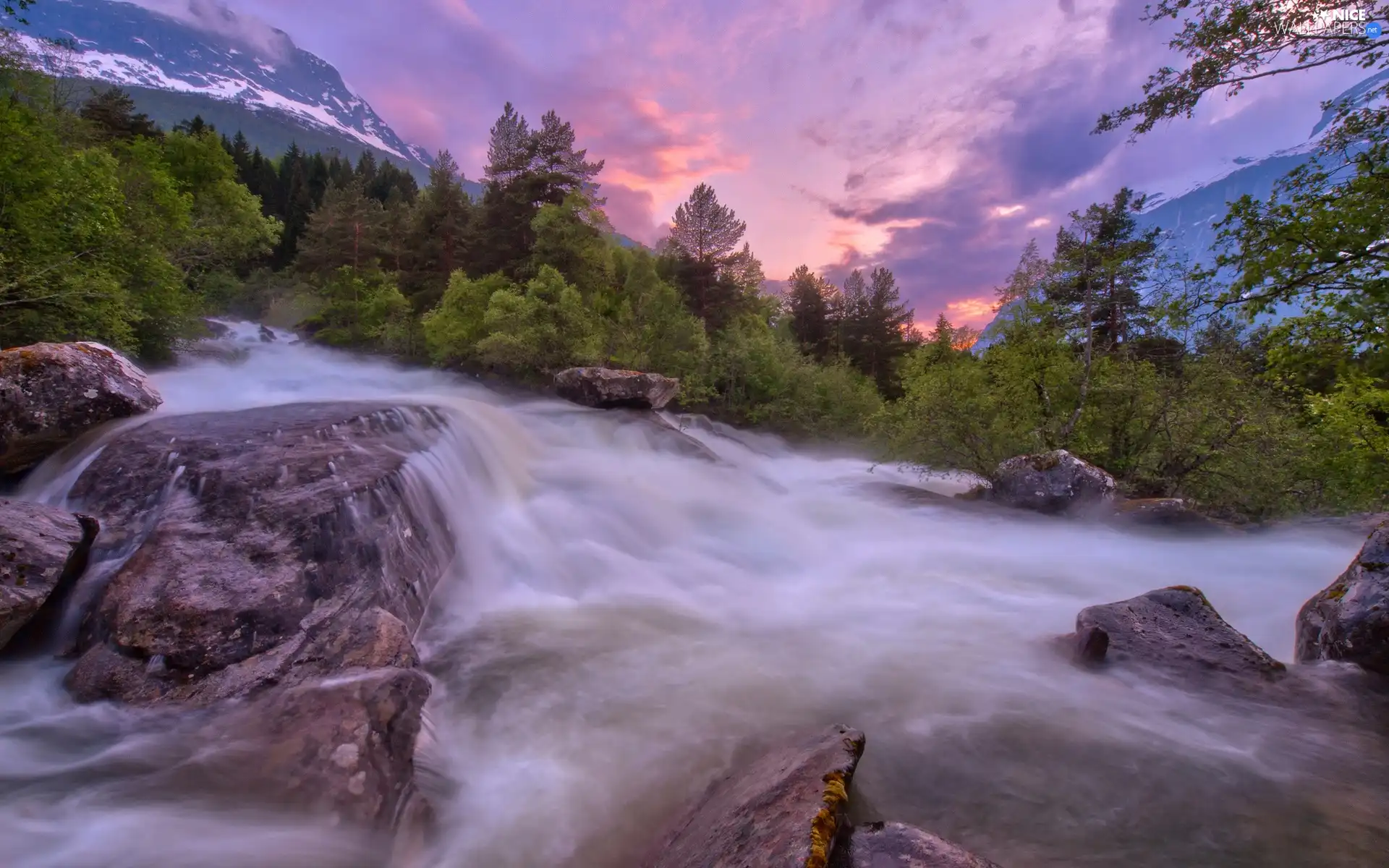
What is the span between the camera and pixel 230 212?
28.9 metres

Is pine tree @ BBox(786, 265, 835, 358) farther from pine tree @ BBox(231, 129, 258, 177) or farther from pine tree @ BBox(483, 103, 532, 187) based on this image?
pine tree @ BBox(231, 129, 258, 177)

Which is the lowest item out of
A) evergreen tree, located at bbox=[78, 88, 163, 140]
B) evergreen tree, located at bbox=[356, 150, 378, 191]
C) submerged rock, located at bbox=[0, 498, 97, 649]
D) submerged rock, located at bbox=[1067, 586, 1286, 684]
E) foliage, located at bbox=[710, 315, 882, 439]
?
submerged rock, located at bbox=[0, 498, 97, 649]

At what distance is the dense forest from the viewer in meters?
7.92

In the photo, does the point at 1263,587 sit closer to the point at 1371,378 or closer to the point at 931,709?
the point at 1371,378

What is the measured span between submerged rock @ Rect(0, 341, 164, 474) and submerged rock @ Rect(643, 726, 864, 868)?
31.0 feet

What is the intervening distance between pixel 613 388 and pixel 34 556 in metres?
14.2

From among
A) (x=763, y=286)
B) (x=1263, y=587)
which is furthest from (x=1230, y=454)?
(x=763, y=286)

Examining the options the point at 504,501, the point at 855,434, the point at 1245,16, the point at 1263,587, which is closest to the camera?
the point at 1245,16

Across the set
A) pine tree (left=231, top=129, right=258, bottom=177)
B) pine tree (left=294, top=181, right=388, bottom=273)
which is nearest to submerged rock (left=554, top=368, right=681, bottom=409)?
pine tree (left=294, top=181, right=388, bottom=273)

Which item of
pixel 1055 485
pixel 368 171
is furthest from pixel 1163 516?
pixel 368 171

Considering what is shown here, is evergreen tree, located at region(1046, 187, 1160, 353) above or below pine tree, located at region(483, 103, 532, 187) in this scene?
below

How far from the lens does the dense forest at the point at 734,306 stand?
26.0 ft

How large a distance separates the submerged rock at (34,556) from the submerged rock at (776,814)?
18.9ft

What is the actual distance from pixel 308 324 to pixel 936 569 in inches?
Result: 1526
